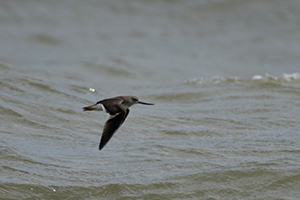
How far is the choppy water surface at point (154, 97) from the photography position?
18.0 ft

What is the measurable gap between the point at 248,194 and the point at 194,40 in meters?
8.80

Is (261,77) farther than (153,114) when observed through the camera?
Yes

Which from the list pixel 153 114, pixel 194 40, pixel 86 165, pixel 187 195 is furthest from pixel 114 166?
pixel 194 40

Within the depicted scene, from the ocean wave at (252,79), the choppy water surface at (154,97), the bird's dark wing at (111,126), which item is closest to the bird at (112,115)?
the bird's dark wing at (111,126)

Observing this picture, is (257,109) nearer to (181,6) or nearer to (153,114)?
(153,114)

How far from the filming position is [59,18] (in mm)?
14930

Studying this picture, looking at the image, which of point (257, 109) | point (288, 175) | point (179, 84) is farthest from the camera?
point (179, 84)

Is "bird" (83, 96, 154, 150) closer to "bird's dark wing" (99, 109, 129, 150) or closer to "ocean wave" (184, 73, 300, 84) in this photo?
"bird's dark wing" (99, 109, 129, 150)

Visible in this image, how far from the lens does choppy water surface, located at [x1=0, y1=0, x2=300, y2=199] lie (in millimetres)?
5496

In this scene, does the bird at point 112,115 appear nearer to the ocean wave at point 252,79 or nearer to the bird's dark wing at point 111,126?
the bird's dark wing at point 111,126

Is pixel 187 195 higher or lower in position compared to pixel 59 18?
lower

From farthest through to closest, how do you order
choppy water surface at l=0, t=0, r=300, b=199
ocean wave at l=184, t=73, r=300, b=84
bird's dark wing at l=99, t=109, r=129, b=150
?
ocean wave at l=184, t=73, r=300, b=84
choppy water surface at l=0, t=0, r=300, b=199
bird's dark wing at l=99, t=109, r=129, b=150

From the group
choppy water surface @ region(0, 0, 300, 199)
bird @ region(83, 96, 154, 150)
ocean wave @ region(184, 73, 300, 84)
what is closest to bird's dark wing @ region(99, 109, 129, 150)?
bird @ region(83, 96, 154, 150)

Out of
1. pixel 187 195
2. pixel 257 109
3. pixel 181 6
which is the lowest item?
pixel 187 195
